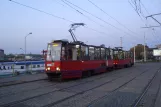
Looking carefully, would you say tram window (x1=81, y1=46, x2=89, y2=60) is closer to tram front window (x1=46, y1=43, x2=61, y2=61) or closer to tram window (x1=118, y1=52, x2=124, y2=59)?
tram front window (x1=46, y1=43, x2=61, y2=61)

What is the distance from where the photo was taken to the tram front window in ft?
64.3

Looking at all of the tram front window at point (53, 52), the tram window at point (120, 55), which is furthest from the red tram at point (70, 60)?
the tram window at point (120, 55)

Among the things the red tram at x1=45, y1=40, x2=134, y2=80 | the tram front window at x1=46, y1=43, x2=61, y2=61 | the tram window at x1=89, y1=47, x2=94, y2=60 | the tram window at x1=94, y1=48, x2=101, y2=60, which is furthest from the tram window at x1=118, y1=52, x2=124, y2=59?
the tram front window at x1=46, y1=43, x2=61, y2=61

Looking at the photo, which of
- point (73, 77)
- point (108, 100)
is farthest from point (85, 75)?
point (108, 100)

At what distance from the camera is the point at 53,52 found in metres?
19.9

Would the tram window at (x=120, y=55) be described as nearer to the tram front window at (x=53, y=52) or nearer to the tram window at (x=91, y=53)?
the tram window at (x=91, y=53)

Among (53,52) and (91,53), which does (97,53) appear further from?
(53,52)

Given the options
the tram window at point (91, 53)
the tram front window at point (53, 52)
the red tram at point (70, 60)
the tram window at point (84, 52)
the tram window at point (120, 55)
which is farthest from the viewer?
the tram window at point (120, 55)

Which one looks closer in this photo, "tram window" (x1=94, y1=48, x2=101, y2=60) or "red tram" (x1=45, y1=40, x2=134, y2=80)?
"red tram" (x1=45, y1=40, x2=134, y2=80)

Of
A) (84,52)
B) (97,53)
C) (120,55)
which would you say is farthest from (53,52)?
(120,55)

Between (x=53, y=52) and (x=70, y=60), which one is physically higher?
(x=53, y=52)

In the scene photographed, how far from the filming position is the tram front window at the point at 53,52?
772 inches

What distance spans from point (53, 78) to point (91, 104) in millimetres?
10677

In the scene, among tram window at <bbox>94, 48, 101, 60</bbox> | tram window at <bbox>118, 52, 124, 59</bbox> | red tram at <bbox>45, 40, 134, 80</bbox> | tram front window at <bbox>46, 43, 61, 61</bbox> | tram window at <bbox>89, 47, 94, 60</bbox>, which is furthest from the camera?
tram window at <bbox>118, 52, 124, 59</bbox>
